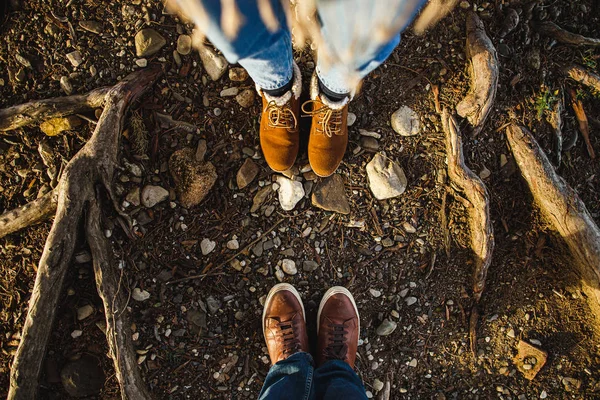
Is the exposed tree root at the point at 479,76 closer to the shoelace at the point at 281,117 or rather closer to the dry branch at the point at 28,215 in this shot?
the shoelace at the point at 281,117

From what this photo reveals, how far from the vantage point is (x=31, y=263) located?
2.35 metres

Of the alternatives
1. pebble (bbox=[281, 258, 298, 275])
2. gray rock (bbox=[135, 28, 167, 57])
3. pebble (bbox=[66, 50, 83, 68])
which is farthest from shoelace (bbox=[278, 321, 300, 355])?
pebble (bbox=[66, 50, 83, 68])

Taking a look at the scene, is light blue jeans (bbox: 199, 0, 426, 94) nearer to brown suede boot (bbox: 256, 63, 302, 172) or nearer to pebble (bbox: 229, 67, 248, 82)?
brown suede boot (bbox: 256, 63, 302, 172)

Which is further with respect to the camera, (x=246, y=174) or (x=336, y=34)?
(x=246, y=174)

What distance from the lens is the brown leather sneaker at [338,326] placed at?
2.47 meters

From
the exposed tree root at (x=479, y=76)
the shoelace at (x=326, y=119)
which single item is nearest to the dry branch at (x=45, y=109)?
the shoelace at (x=326, y=119)

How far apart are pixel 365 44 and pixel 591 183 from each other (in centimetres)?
232

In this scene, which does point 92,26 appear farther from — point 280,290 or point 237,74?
point 280,290

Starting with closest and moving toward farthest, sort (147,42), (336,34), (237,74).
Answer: (336,34) → (147,42) → (237,74)

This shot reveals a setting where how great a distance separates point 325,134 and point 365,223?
2.33ft

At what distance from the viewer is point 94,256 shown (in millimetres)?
2240

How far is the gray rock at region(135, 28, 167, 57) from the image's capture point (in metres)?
2.40

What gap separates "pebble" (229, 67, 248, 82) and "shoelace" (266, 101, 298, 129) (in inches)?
15.1

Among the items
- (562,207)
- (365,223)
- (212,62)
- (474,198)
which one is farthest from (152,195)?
(562,207)
